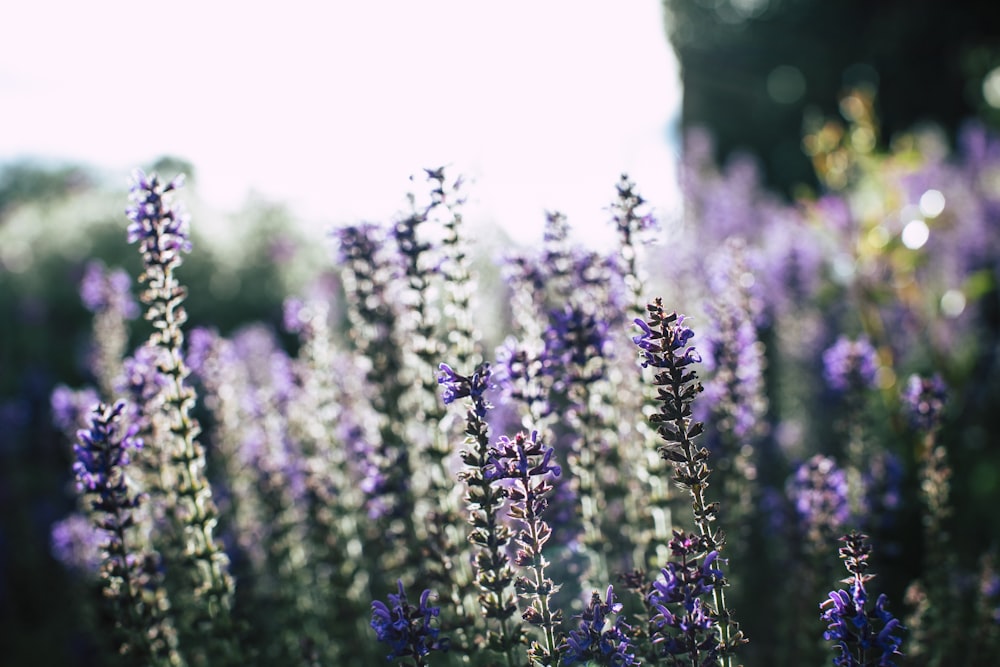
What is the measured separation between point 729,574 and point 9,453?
8903 millimetres

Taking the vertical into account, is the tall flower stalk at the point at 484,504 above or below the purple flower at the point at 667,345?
below

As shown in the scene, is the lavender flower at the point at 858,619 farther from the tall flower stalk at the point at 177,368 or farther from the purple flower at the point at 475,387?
the tall flower stalk at the point at 177,368

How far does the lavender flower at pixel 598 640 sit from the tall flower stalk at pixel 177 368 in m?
1.59

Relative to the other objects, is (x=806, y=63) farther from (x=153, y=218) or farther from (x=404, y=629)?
(x=404, y=629)

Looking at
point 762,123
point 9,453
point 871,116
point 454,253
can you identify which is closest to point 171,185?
point 454,253

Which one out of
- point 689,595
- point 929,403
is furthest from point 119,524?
point 929,403

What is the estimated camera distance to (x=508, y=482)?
9.57ft

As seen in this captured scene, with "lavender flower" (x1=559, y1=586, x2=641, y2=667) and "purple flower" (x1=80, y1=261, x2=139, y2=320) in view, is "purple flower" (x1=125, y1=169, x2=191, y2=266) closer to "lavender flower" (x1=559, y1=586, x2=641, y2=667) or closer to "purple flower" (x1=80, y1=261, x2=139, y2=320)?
"lavender flower" (x1=559, y1=586, x2=641, y2=667)

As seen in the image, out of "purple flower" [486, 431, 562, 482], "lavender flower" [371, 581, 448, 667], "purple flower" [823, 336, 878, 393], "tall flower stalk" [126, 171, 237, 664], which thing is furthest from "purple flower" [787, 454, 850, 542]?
"tall flower stalk" [126, 171, 237, 664]

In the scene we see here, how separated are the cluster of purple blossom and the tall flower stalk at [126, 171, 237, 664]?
0.05 feet

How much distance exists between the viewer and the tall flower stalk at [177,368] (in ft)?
10.3

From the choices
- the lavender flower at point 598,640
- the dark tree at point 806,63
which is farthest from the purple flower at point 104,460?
the dark tree at point 806,63

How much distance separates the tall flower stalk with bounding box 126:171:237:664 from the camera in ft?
10.3

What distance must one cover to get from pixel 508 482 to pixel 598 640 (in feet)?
2.52
